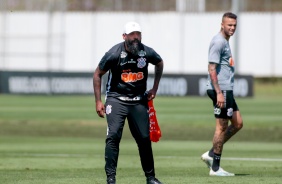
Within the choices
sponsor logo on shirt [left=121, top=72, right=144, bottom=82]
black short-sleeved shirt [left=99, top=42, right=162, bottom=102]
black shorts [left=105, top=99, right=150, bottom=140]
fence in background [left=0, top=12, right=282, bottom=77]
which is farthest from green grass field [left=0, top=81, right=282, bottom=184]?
fence in background [left=0, top=12, right=282, bottom=77]

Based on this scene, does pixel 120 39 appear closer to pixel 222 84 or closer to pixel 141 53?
pixel 222 84

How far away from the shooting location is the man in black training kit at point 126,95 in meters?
11.3

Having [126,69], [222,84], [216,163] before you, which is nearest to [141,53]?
[126,69]

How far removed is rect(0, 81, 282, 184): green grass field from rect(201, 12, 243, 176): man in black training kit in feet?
1.65

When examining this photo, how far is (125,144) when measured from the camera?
2009cm

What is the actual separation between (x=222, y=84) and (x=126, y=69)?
2566 millimetres

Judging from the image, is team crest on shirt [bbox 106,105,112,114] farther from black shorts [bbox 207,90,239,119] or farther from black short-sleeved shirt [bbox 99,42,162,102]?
black shorts [bbox 207,90,239,119]

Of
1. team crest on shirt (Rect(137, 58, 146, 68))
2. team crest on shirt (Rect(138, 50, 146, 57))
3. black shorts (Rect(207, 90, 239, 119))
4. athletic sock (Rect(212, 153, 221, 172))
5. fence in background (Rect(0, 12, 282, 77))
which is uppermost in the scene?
team crest on shirt (Rect(138, 50, 146, 57))

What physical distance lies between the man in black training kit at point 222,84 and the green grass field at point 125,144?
503 mm

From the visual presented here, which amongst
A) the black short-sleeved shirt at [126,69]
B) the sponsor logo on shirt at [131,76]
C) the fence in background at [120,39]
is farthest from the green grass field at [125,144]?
the fence in background at [120,39]

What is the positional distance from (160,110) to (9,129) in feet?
24.6

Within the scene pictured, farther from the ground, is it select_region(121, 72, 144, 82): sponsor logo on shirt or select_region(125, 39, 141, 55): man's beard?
select_region(125, 39, 141, 55): man's beard

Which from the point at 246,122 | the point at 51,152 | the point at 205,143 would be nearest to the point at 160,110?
the point at 246,122

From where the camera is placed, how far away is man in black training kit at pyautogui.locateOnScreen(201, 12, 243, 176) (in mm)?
13336
